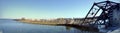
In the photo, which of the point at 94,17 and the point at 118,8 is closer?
the point at 118,8

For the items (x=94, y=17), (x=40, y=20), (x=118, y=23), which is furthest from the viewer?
(x=40, y=20)

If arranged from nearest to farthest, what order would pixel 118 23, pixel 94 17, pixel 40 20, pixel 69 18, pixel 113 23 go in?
pixel 118 23
pixel 113 23
pixel 94 17
pixel 69 18
pixel 40 20

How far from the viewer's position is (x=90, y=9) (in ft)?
106

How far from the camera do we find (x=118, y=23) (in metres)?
28.9

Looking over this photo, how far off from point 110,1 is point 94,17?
4364 millimetres

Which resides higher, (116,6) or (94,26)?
(116,6)

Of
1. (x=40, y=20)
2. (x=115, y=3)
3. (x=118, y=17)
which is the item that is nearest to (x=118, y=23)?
(x=118, y=17)

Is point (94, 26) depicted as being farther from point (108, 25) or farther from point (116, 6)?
point (116, 6)

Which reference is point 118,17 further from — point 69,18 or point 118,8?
point 69,18

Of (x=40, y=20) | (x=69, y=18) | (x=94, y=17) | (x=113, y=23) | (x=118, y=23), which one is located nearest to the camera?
(x=118, y=23)

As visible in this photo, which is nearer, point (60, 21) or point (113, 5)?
point (113, 5)

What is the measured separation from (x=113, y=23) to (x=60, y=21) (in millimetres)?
27537

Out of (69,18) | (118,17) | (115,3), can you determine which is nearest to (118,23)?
(118,17)

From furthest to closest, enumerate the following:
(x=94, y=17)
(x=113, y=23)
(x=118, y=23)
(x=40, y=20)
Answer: (x=40, y=20) → (x=94, y=17) → (x=113, y=23) → (x=118, y=23)
